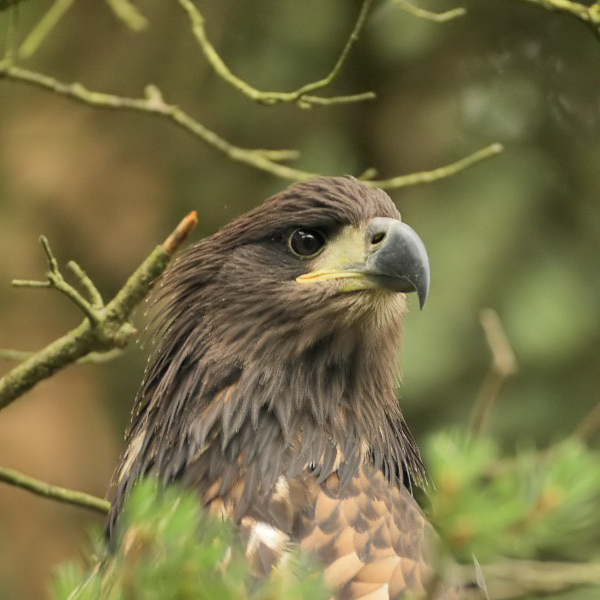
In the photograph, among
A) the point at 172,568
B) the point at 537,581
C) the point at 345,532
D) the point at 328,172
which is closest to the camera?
the point at 172,568

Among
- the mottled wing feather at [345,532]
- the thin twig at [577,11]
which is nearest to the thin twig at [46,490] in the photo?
the mottled wing feather at [345,532]

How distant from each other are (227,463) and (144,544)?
57.8 inches

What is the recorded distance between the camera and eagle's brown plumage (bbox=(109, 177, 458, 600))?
2793mm

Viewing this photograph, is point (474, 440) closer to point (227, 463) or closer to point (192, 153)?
point (227, 463)

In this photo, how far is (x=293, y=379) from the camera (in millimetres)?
3061

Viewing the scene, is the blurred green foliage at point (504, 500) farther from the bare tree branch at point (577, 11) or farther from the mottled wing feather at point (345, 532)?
the bare tree branch at point (577, 11)

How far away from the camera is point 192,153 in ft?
21.5

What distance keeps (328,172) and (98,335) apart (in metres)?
3.01

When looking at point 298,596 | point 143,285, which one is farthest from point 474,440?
point 143,285

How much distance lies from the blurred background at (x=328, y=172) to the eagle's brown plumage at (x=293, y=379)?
5.97 feet

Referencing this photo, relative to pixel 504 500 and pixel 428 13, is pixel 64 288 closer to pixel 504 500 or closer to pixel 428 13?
pixel 428 13

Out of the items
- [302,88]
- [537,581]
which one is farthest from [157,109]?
[537,581]

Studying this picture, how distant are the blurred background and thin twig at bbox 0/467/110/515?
6.48 feet

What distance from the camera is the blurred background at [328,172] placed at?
5.44 meters
